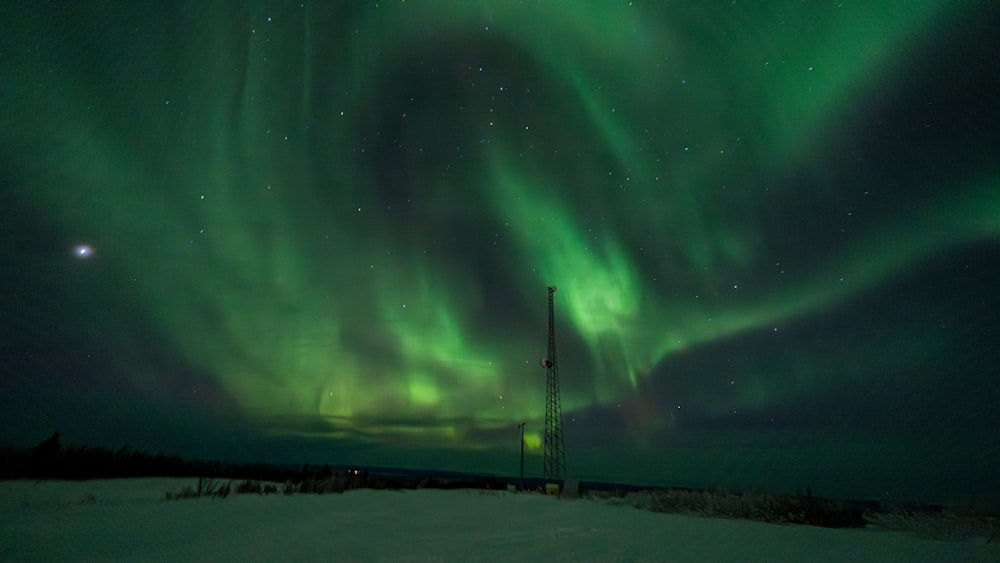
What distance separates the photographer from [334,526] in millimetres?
6742

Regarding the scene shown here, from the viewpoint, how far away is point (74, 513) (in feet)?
21.8

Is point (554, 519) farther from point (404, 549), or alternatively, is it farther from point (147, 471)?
point (147, 471)

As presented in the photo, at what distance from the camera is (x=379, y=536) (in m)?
5.98

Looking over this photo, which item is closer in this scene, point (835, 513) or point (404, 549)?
point (404, 549)

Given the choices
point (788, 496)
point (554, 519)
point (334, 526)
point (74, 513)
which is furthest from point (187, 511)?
point (788, 496)

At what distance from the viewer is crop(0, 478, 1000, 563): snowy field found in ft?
16.1

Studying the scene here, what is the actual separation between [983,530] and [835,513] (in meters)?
2.65

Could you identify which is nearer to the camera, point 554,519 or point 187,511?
point 187,511

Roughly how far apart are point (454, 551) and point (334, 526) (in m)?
2.48

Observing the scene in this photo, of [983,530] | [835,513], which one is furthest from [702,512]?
[983,530]

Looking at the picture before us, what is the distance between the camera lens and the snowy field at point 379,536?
16.1 feet

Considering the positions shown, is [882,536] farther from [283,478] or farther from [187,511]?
[283,478]

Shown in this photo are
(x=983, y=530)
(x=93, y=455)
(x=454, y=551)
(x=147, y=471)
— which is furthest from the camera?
(x=147, y=471)

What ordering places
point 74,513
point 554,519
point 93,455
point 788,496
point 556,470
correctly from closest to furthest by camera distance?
1. point 74,513
2. point 554,519
3. point 788,496
4. point 93,455
5. point 556,470
